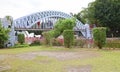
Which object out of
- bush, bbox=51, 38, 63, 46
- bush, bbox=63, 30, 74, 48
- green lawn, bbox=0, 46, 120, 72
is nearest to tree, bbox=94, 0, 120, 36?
bush, bbox=51, 38, 63, 46

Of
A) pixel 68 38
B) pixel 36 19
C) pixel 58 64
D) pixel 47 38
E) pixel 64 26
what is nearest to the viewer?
pixel 58 64

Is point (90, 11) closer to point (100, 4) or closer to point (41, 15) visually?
point (100, 4)

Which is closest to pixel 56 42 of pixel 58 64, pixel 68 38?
pixel 68 38

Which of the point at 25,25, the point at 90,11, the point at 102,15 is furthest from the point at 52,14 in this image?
the point at 102,15

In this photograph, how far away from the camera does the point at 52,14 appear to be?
66562mm

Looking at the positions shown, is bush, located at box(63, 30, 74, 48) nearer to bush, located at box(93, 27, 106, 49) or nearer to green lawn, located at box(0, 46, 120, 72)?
bush, located at box(93, 27, 106, 49)

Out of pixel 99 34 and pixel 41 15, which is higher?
pixel 41 15

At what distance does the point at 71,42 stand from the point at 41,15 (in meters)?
38.6

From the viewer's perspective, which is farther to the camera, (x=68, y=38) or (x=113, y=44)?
(x=68, y=38)

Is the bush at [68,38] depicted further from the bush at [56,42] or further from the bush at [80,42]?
the bush at [56,42]

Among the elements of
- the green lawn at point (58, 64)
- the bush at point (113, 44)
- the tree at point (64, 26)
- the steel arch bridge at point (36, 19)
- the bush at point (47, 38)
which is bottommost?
the green lawn at point (58, 64)

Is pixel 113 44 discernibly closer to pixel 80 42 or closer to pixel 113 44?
pixel 113 44

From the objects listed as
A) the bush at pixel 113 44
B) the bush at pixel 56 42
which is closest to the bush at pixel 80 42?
the bush at pixel 56 42

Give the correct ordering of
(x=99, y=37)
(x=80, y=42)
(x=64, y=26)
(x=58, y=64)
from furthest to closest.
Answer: (x=64, y=26), (x=80, y=42), (x=99, y=37), (x=58, y=64)
